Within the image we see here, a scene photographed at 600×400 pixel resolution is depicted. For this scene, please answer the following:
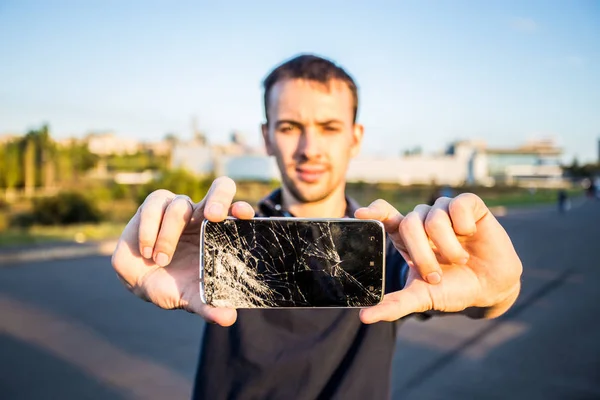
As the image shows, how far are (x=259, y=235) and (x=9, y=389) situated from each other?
179 inches

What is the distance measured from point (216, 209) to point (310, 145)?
88cm

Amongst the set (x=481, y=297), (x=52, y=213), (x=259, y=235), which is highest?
(x=259, y=235)

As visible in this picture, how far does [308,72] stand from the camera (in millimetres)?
→ 2084

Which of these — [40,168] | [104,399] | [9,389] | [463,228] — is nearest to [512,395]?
[104,399]

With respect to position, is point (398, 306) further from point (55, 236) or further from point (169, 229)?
point (55, 236)

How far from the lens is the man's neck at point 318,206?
215 cm

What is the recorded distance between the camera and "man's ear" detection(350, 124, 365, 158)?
2.34 m

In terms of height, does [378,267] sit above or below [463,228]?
below

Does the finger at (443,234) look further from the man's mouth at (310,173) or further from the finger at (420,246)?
the man's mouth at (310,173)

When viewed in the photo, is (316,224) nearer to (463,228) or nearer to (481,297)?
(463,228)

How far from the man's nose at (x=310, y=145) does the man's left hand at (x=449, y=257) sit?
678mm

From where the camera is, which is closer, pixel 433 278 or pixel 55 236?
pixel 433 278

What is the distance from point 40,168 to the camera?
34.7 m

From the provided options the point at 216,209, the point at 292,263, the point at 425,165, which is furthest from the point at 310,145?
the point at 425,165
